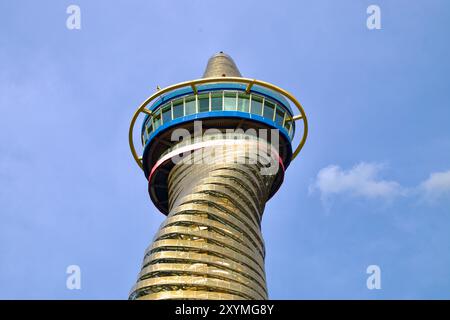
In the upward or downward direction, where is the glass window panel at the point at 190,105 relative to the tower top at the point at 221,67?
downward

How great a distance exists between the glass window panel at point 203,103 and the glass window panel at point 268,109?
3790 millimetres

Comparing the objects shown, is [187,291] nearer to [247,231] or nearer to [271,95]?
[247,231]

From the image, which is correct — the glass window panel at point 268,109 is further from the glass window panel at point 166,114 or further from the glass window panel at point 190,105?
the glass window panel at point 166,114

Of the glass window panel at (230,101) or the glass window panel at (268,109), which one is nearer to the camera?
the glass window panel at (230,101)

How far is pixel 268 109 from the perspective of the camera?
4219 cm

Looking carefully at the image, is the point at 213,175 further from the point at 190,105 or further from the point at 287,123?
the point at 287,123

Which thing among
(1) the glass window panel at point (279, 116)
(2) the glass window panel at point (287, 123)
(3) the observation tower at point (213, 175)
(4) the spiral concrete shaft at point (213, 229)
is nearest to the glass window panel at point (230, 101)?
(3) the observation tower at point (213, 175)

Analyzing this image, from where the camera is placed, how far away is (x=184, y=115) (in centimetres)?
4147

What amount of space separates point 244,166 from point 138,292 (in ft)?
33.5

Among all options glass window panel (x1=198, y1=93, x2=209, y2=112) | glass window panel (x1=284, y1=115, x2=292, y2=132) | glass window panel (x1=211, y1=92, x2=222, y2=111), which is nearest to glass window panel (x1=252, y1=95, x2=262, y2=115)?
glass window panel (x1=211, y1=92, x2=222, y2=111)

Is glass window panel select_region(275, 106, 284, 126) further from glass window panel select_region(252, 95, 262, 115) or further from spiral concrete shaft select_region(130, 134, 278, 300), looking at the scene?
spiral concrete shaft select_region(130, 134, 278, 300)

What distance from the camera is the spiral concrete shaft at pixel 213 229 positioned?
31.2 metres

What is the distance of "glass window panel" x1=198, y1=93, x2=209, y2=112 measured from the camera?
41287 mm
